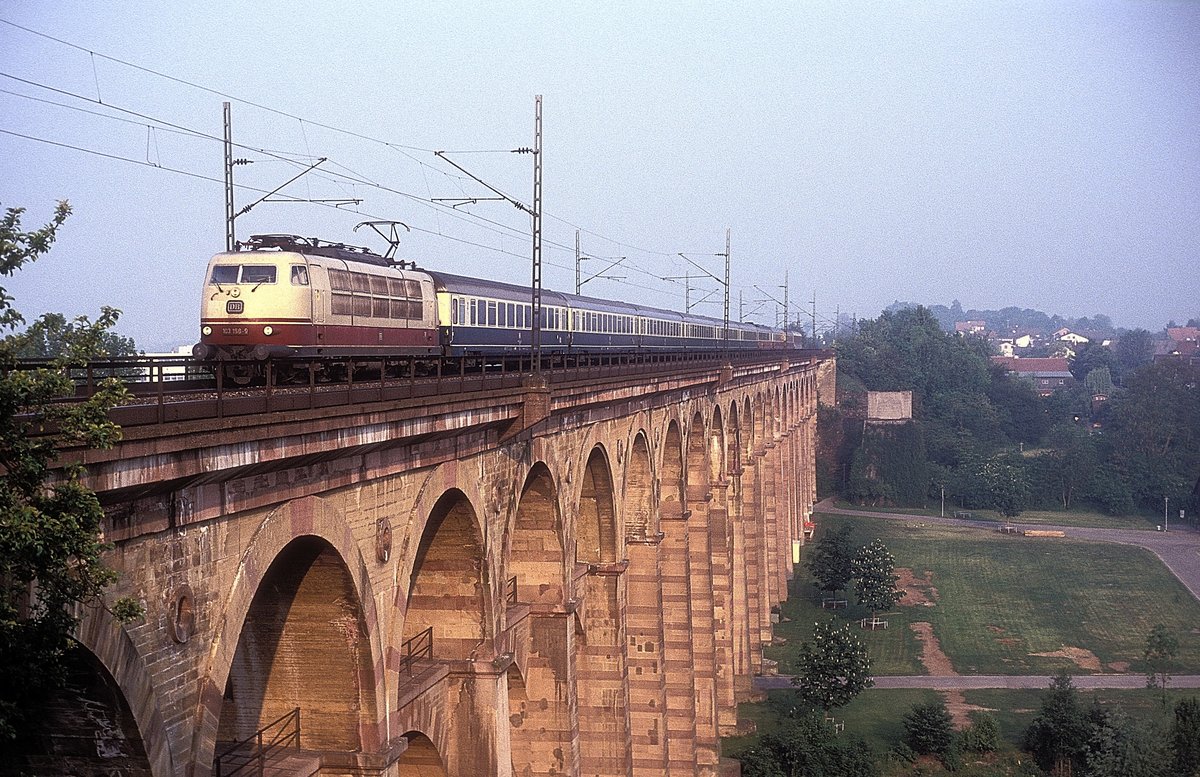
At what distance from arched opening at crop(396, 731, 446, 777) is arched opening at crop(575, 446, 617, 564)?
11135 millimetres

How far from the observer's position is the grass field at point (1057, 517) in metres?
96.9

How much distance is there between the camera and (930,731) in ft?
136

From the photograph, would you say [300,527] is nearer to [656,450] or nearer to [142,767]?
[142,767]

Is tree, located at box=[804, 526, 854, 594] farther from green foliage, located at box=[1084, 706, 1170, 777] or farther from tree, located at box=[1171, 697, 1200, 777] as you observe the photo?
tree, located at box=[1171, 697, 1200, 777]

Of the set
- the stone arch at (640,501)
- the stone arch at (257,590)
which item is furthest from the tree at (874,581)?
the stone arch at (257,590)

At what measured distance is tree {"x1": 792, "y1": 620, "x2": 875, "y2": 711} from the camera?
44781 mm

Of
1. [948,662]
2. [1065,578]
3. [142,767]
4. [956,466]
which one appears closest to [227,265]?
[142,767]

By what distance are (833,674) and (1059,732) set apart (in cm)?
856

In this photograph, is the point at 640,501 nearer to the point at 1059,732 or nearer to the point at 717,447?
the point at 717,447

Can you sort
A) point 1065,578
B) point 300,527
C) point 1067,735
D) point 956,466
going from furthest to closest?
point 956,466 < point 1065,578 < point 1067,735 < point 300,527

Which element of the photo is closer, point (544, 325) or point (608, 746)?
point (608, 746)

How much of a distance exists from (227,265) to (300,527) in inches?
349

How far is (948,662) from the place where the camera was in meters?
55.2

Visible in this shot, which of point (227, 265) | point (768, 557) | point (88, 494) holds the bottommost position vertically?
point (768, 557)
